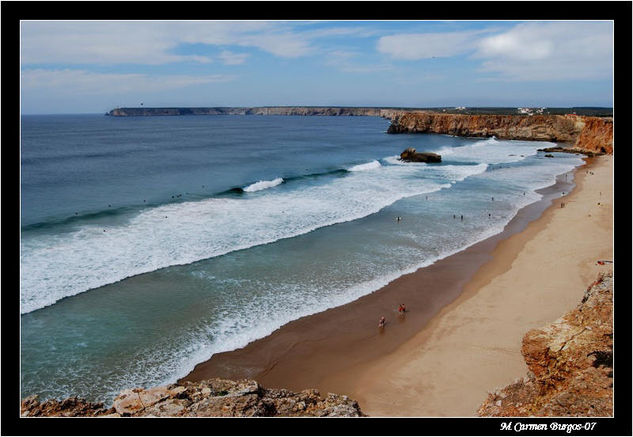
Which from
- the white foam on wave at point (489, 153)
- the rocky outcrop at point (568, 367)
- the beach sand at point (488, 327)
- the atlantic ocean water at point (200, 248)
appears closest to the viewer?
the rocky outcrop at point (568, 367)

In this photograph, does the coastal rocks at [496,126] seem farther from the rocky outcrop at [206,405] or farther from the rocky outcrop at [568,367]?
the rocky outcrop at [206,405]

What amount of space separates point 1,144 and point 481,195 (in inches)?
1453

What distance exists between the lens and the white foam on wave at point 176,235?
19.2 metres

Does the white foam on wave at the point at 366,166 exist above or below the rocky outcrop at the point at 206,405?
above

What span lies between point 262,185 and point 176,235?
1622 centimetres

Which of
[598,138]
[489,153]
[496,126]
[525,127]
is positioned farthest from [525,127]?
[489,153]

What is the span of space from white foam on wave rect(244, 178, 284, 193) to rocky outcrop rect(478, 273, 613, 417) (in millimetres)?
32592

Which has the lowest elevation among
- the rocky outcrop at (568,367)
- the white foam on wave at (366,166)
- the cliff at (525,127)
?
the rocky outcrop at (568,367)

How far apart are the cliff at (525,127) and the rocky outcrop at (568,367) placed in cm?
6851

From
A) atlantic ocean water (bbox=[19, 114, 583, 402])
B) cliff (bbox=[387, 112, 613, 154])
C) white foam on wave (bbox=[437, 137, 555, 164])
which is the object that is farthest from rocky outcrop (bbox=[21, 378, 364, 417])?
cliff (bbox=[387, 112, 613, 154])

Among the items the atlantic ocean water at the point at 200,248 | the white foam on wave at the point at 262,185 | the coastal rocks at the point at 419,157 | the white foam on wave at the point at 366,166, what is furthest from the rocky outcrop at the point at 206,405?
the coastal rocks at the point at 419,157

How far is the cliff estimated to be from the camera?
66.8 m

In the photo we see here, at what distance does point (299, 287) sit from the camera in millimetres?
18359

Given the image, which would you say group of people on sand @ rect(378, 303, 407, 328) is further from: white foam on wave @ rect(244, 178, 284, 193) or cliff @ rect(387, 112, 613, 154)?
cliff @ rect(387, 112, 613, 154)
